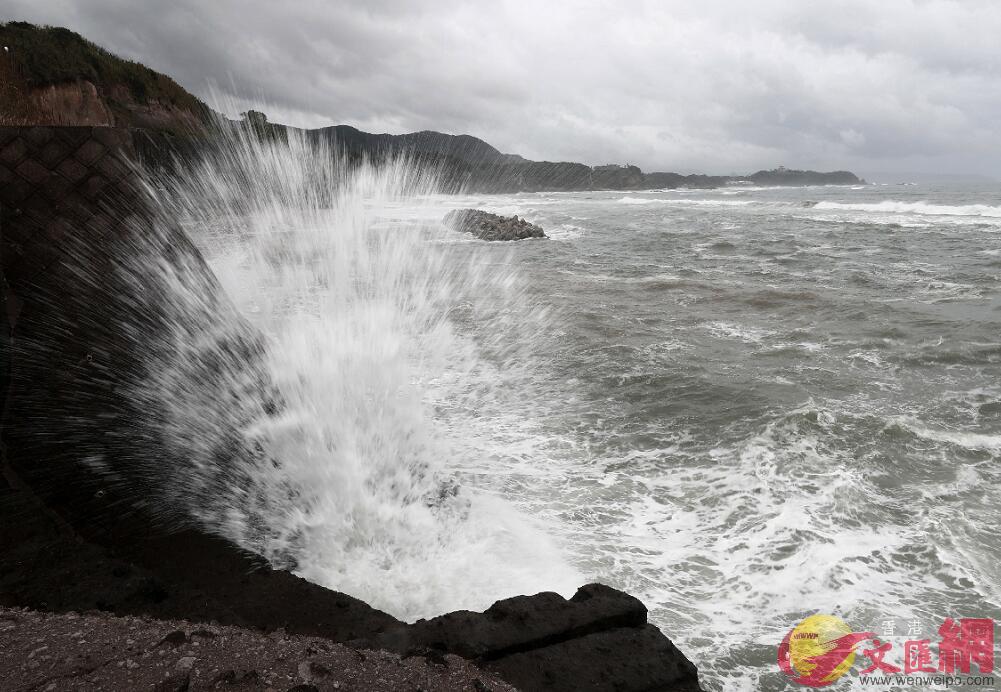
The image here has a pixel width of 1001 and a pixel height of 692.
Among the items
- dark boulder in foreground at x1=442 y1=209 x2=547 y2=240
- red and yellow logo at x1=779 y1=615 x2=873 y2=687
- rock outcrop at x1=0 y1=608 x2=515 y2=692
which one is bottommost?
red and yellow logo at x1=779 y1=615 x2=873 y2=687

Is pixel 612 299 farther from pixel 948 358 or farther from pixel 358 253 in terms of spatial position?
pixel 358 253

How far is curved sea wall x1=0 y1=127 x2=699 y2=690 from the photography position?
222 cm

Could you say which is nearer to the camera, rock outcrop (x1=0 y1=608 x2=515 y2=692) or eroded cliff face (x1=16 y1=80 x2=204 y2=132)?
rock outcrop (x1=0 y1=608 x2=515 y2=692)

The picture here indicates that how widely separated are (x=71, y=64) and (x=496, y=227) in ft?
84.0

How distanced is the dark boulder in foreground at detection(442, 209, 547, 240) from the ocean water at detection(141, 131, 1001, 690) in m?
10.6

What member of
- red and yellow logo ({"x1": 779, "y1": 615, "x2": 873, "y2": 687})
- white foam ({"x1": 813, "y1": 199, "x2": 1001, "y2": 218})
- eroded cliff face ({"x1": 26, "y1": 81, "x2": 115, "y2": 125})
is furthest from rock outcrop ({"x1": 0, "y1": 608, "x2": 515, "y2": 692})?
white foam ({"x1": 813, "y1": 199, "x2": 1001, "y2": 218})

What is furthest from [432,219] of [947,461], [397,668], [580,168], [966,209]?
[580,168]

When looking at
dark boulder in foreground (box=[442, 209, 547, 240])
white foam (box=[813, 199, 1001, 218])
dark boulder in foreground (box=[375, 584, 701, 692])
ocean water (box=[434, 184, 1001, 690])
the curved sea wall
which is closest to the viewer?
dark boulder in foreground (box=[375, 584, 701, 692])

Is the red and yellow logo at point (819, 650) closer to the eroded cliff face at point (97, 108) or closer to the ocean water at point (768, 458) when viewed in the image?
the ocean water at point (768, 458)

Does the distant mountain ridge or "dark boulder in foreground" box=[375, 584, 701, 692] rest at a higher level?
the distant mountain ridge

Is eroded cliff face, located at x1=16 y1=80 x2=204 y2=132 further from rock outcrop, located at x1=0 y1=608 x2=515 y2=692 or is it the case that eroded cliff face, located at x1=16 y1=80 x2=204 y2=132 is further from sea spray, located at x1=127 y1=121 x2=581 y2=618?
rock outcrop, located at x1=0 y1=608 x2=515 y2=692

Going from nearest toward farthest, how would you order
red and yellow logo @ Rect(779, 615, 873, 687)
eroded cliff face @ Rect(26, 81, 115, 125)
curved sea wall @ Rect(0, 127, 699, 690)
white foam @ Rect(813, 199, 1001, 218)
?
curved sea wall @ Rect(0, 127, 699, 690) < red and yellow logo @ Rect(779, 615, 873, 687) < eroded cliff face @ Rect(26, 81, 115, 125) < white foam @ Rect(813, 199, 1001, 218)

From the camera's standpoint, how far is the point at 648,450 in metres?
4.99

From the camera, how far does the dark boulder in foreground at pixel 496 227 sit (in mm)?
21953
